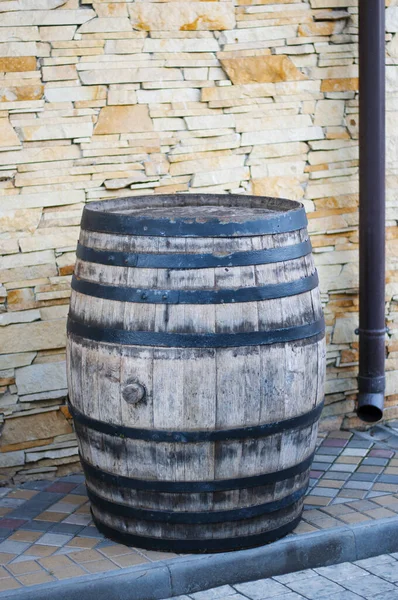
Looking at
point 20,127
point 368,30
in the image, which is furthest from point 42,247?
point 368,30

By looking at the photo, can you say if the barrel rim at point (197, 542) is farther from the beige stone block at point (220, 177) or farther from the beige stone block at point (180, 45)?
the beige stone block at point (180, 45)

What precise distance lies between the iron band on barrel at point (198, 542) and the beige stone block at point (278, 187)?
5.68 ft

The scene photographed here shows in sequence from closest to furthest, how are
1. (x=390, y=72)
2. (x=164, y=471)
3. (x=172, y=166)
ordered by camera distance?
(x=164, y=471)
(x=172, y=166)
(x=390, y=72)

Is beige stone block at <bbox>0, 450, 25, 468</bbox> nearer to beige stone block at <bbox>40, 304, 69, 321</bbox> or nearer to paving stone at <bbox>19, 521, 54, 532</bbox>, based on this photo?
paving stone at <bbox>19, 521, 54, 532</bbox>

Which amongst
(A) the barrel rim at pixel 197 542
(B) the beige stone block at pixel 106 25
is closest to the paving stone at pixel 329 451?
(A) the barrel rim at pixel 197 542

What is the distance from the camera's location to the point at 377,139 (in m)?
4.69

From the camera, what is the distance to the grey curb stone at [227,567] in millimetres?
3428

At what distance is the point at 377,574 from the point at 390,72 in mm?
2530

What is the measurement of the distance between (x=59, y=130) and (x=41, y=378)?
1.13m

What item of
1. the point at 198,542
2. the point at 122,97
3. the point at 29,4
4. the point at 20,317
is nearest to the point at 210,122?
the point at 122,97

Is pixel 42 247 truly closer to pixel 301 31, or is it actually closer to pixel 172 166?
pixel 172 166

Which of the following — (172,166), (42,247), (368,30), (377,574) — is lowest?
(377,574)

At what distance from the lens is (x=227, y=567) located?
3604 millimetres

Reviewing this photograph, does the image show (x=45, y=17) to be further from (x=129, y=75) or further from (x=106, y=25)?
(x=129, y=75)
